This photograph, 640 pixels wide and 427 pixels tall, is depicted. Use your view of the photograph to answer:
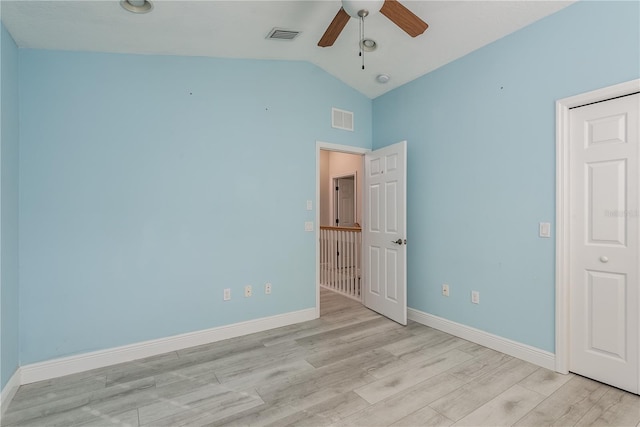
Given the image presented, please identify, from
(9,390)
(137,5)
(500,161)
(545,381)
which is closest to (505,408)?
(545,381)

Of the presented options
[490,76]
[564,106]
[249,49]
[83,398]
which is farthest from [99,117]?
[564,106]

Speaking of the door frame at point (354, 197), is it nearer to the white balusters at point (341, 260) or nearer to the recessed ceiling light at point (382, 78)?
the white balusters at point (341, 260)

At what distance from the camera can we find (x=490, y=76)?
2.79 meters

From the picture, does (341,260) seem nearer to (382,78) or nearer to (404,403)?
(382,78)

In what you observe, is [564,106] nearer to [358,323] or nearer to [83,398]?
[358,323]

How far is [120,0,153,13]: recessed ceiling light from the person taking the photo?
2094mm

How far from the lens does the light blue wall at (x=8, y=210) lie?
2.00 metres

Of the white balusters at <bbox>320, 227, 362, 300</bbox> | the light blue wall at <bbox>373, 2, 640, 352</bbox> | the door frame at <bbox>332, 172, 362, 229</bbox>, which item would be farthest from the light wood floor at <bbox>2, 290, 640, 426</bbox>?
the door frame at <bbox>332, 172, 362, 229</bbox>

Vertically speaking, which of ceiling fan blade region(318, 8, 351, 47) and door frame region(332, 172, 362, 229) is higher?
ceiling fan blade region(318, 8, 351, 47)

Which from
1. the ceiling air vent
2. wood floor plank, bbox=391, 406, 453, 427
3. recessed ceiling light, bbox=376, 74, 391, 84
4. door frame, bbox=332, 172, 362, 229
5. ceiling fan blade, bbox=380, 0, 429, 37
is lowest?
wood floor plank, bbox=391, 406, 453, 427

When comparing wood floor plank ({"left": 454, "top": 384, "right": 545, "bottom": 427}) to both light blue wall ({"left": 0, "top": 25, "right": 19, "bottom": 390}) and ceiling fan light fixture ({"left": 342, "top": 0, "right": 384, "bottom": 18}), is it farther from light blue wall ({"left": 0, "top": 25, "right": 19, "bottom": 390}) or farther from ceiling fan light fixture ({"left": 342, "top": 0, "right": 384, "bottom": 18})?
light blue wall ({"left": 0, "top": 25, "right": 19, "bottom": 390})

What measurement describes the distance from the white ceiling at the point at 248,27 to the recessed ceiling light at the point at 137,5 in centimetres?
4

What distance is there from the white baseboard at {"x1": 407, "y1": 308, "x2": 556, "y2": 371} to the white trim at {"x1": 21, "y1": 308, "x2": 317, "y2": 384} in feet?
4.63

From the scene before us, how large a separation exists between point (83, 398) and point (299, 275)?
6.81 ft
